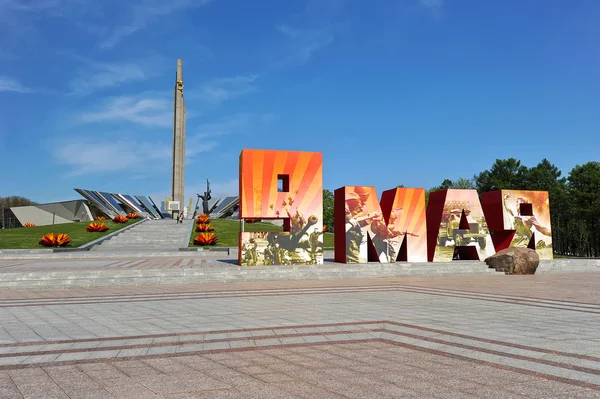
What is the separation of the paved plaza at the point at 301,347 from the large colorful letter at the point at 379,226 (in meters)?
7.18

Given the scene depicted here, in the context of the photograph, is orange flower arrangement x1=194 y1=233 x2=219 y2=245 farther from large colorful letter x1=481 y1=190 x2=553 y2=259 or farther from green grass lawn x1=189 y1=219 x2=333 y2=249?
large colorful letter x1=481 y1=190 x2=553 y2=259

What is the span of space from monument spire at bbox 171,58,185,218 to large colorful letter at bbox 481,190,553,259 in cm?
4351

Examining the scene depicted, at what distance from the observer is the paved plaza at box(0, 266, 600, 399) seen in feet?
13.3

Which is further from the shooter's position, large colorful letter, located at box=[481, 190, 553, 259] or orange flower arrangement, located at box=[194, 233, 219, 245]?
orange flower arrangement, located at box=[194, 233, 219, 245]

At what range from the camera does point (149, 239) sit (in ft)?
113

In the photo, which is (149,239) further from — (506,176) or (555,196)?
(506,176)

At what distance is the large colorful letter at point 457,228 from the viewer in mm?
18688

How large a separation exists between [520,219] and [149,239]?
2685 centimetres

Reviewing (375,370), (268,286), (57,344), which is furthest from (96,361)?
(268,286)

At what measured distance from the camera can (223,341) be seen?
5.94 metres

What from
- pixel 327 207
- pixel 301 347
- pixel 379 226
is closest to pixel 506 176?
pixel 327 207

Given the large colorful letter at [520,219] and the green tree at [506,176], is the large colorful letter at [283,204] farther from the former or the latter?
the green tree at [506,176]

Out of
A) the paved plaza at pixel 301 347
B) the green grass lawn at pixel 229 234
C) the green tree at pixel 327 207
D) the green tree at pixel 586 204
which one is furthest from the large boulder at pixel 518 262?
the green tree at pixel 327 207

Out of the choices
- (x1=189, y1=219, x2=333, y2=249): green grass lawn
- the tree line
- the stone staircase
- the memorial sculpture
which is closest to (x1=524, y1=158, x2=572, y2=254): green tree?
the tree line
